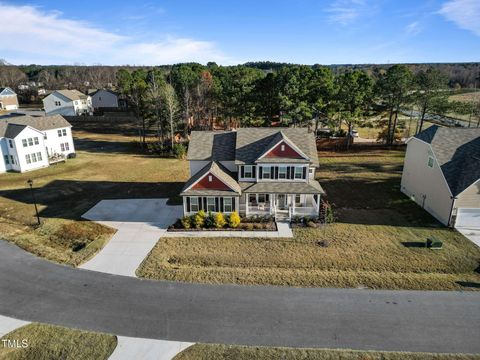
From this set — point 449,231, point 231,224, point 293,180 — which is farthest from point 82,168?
point 449,231

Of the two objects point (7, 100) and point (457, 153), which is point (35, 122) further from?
point (7, 100)

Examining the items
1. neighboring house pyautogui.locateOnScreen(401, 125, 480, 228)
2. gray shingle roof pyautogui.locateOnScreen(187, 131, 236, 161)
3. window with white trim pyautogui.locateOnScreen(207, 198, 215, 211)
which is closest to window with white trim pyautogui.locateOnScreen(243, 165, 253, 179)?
gray shingle roof pyautogui.locateOnScreen(187, 131, 236, 161)

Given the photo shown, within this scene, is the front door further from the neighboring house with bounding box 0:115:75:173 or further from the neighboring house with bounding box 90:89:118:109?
the neighboring house with bounding box 90:89:118:109

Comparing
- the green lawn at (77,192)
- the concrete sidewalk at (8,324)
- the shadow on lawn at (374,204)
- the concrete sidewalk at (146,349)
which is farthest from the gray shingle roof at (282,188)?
the concrete sidewalk at (8,324)

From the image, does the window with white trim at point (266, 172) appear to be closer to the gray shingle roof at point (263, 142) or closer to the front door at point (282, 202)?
the gray shingle roof at point (263, 142)

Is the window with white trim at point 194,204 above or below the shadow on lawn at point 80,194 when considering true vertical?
above

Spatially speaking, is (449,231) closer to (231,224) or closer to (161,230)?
(231,224)
